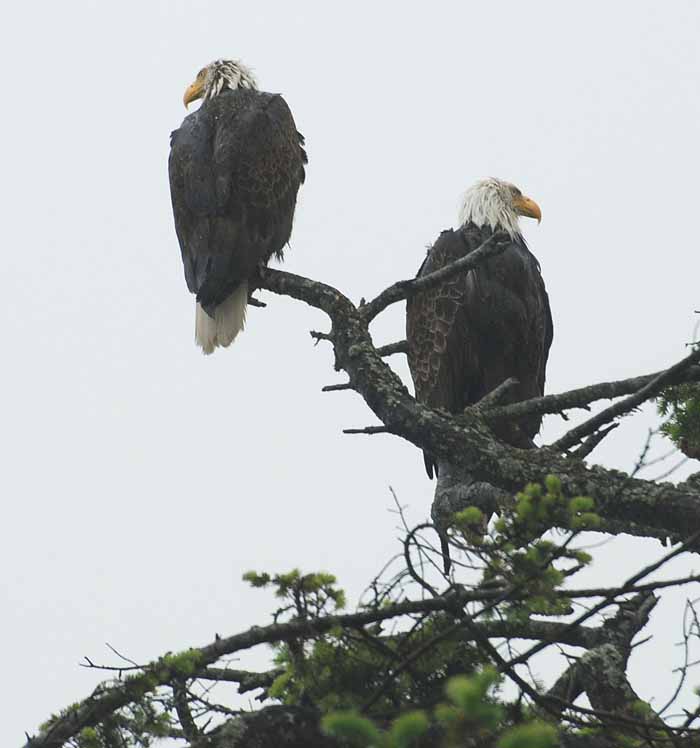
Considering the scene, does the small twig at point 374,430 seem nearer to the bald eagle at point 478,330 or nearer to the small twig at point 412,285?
the small twig at point 412,285

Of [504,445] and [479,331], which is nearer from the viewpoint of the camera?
[504,445]

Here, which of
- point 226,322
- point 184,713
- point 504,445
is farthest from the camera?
point 226,322

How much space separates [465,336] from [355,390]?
8.68 ft

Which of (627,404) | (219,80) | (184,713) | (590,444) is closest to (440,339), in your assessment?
(219,80)

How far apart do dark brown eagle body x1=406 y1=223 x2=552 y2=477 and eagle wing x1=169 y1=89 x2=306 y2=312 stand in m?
0.87

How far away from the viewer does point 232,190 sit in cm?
745

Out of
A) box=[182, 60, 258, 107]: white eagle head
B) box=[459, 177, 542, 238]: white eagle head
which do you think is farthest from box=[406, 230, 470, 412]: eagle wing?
box=[182, 60, 258, 107]: white eagle head

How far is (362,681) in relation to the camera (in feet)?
10.7

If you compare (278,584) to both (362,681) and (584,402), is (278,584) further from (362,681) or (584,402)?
(584,402)

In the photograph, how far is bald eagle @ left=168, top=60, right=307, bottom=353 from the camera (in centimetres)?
724

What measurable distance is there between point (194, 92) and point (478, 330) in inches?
96.6

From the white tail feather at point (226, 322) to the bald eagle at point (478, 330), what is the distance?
94 cm

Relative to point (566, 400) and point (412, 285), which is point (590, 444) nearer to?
point (566, 400)

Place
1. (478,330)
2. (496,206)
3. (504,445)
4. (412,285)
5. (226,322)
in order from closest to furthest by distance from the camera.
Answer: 1. (504,445)
2. (412,285)
3. (226,322)
4. (478,330)
5. (496,206)
